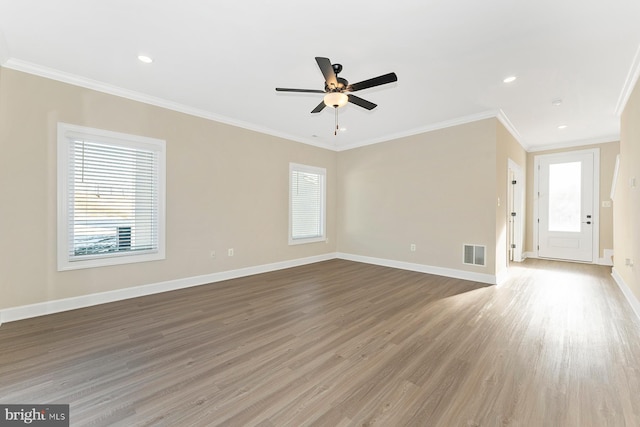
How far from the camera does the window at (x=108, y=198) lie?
10.6 feet

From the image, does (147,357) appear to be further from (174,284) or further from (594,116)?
(594,116)

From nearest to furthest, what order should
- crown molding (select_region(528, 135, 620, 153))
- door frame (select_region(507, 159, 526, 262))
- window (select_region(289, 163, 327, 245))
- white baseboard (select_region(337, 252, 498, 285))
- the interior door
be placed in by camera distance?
white baseboard (select_region(337, 252, 498, 285)), crown molding (select_region(528, 135, 620, 153)), window (select_region(289, 163, 327, 245)), the interior door, door frame (select_region(507, 159, 526, 262))

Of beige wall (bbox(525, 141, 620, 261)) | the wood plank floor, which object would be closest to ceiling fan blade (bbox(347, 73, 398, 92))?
the wood plank floor

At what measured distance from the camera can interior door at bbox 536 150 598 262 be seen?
5961 mm

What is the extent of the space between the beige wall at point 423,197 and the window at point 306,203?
1.82 ft

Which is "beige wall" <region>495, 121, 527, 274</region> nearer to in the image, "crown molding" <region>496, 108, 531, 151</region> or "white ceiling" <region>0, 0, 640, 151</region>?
"crown molding" <region>496, 108, 531, 151</region>

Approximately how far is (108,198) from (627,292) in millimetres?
7175

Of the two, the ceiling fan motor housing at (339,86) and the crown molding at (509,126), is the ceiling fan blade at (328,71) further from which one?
the crown molding at (509,126)

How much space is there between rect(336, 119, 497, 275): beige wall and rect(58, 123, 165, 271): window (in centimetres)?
405

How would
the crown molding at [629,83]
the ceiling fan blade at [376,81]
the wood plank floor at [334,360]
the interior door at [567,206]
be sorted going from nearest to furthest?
1. the wood plank floor at [334,360]
2. the ceiling fan blade at [376,81]
3. the crown molding at [629,83]
4. the interior door at [567,206]

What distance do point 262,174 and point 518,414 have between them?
4.72 meters

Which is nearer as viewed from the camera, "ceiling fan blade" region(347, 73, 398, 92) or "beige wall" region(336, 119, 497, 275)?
"ceiling fan blade" region(347, 73, 398, 92)

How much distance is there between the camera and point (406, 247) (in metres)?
5.48

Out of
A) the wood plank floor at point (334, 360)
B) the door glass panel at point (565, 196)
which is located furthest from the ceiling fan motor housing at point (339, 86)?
the door glass panel at point (565, 196)
